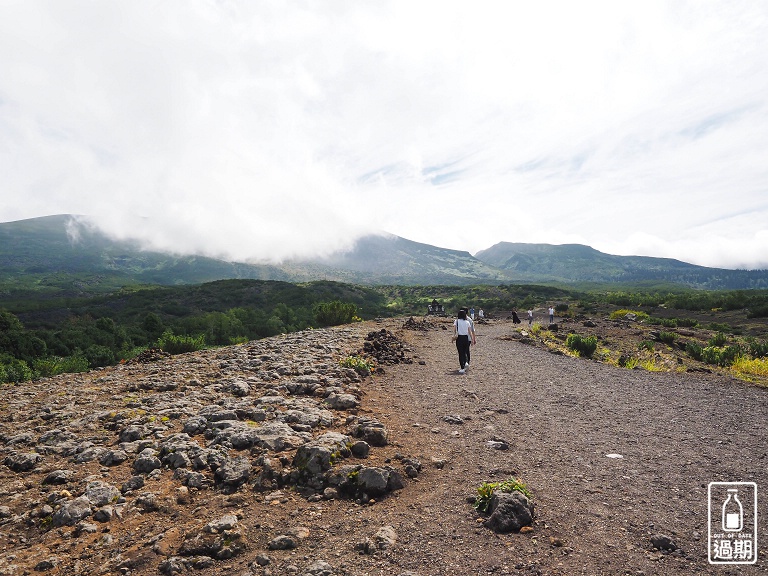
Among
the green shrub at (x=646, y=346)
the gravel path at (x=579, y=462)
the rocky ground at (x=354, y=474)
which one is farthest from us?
the green shrub at (x=646, y=346)

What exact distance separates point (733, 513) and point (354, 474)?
4.84 m

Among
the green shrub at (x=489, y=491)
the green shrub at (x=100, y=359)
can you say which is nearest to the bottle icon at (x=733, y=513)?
the green shrub at (x=489, y=491)

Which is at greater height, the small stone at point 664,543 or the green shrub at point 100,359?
the small stone at point 664,543

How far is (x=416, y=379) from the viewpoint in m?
12.9

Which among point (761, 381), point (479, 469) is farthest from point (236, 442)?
point (761, 381)

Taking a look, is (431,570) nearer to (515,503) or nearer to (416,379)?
(515,503)

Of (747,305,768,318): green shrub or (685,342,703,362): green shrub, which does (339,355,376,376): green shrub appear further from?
(747,305,768,318): green shrub

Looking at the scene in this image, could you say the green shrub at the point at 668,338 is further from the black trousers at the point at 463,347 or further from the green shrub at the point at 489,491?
the green shrub at the point at 489,491

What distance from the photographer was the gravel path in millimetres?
3818

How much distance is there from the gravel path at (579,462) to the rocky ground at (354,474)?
0.10 ft

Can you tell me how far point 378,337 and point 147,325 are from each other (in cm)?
2916

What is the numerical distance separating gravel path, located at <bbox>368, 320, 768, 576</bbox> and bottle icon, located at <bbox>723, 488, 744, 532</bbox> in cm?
19

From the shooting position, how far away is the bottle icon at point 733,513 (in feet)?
14.1

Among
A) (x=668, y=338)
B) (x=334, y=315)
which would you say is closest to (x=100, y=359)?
(x=334, y=315)
